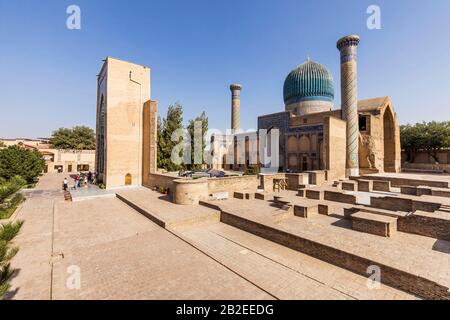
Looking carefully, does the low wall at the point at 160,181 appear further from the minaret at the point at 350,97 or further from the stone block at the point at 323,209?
the minaret at the point at 350,97

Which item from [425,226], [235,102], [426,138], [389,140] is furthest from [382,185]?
[235,102]

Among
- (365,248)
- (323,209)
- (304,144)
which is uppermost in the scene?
(304,144)

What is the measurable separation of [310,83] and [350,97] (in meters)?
11.3

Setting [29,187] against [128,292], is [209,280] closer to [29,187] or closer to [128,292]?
[128,292]

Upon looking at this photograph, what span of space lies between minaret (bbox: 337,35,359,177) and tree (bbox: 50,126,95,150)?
150ft

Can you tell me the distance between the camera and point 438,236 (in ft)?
21.5

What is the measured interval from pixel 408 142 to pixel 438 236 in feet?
108

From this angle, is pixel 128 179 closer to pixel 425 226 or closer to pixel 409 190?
pixel 425 226

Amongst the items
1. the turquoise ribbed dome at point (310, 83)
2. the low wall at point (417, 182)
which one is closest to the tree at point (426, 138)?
the turquoise ribbed dome at point (310, 83)

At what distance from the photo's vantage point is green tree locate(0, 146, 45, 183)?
630 inches

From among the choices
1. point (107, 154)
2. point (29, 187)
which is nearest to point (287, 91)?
point (107, 154)

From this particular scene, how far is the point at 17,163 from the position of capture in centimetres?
1677

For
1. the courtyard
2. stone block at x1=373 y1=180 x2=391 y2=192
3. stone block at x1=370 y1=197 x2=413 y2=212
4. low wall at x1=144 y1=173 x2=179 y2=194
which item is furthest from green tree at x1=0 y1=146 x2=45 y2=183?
stone block at x1=373 y1=180 x2=391 y2=192

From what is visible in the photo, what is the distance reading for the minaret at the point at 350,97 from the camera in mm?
21700
